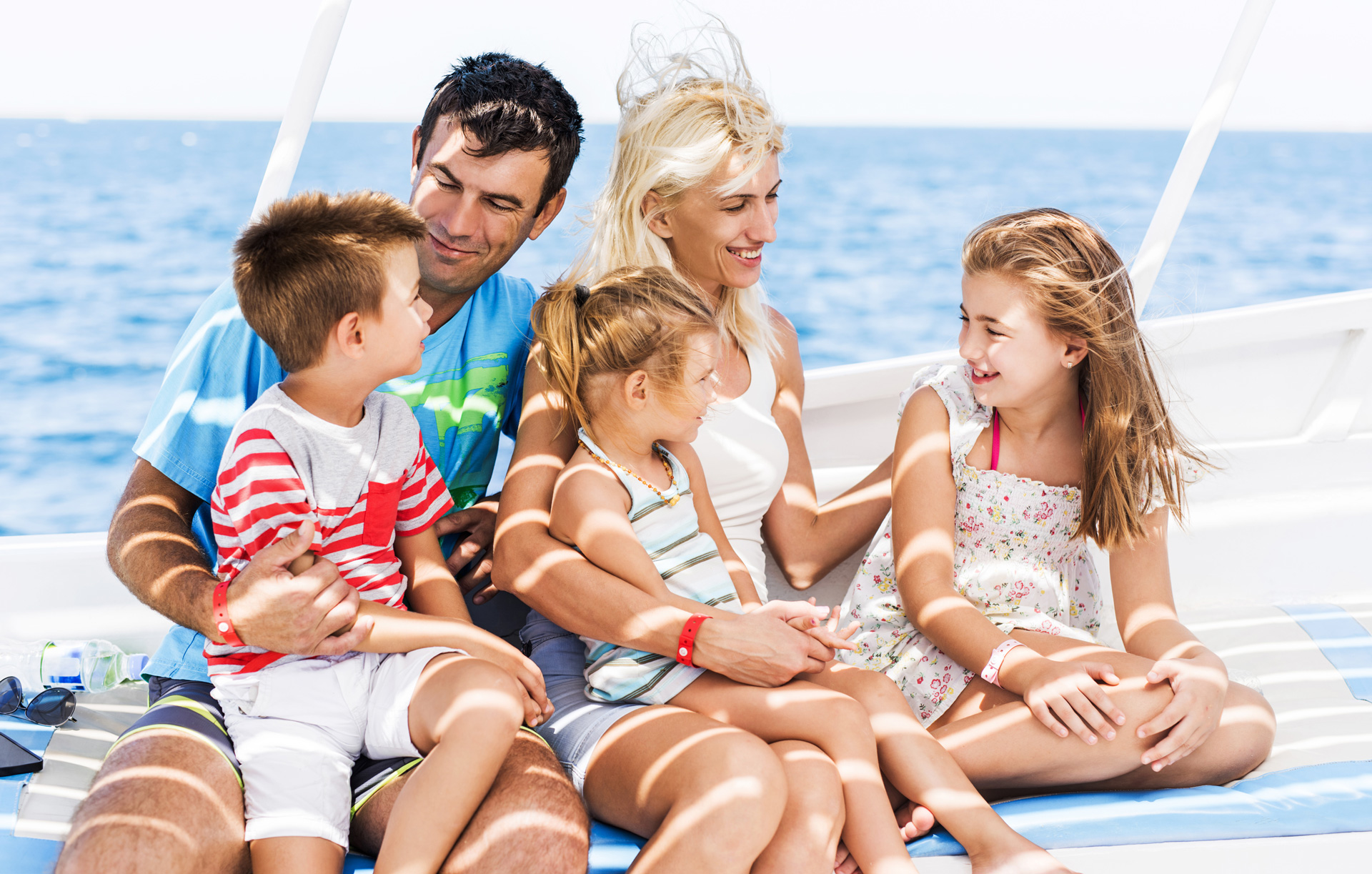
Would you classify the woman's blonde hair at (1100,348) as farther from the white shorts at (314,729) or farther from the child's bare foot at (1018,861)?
the white shorts at (314,729)

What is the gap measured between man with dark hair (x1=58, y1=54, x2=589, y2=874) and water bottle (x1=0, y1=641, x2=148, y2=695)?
0.40 m

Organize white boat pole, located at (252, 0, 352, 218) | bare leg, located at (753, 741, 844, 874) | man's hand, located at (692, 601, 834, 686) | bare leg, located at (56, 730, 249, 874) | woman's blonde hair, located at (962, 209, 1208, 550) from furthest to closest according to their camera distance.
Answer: white boat pole, located at (252, 0, 352, 218) → woman's blonde hair, located at (962, 209, 1208, 550) → man's hand, located at (692, 601, 834, 686) → bare leg, located at (753, 741, 844, 874) → bare leg, located at (56, 730, 249, 874)

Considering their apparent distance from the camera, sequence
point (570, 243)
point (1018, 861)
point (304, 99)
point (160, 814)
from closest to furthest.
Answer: point (160, 814)
point (1018, 861)
point (304, 99)
point (570, 243)

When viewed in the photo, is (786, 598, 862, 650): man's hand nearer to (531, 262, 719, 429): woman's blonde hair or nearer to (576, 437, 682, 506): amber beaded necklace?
(576, 437, 682, 506): amber beaded necklace

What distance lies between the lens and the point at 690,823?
4.82 feet

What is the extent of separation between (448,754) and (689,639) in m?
0.43

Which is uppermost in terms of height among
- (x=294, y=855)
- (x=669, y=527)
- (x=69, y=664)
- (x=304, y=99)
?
(x=304, y=99)

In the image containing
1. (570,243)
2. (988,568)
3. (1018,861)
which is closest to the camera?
(1018,861)

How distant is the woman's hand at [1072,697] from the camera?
1.75 metres

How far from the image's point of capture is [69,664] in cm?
221

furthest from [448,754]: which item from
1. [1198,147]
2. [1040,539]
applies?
[1198,147]

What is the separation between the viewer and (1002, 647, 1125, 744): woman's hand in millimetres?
1753

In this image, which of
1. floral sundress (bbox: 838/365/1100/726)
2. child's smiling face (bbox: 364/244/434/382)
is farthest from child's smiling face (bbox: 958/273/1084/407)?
child's smiling face (bbox: 364/244/434/382)

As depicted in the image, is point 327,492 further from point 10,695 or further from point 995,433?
point 995,433
